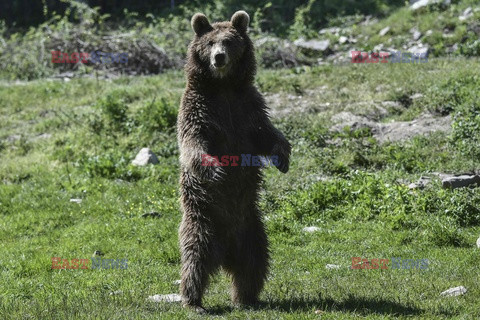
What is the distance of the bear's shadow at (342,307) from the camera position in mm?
6290

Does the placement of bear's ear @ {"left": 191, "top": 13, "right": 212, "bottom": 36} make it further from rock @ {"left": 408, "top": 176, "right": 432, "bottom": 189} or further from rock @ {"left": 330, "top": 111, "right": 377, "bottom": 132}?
rock @ {"left": 330, "top": 111, "right": 377, "bottom": 132}

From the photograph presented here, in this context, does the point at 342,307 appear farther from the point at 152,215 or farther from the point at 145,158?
the point at 145,158

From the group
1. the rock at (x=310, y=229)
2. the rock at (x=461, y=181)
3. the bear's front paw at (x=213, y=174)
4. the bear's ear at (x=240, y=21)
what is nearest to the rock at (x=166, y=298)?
the bear's front paw at (x=213, y=174)

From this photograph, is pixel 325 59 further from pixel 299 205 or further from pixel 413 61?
pixel 299 205

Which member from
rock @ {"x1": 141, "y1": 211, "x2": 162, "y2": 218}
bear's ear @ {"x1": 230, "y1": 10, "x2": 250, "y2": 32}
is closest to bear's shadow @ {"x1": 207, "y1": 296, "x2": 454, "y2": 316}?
bear's ear @ {"x1": 230, "y1": 10, "x2": 250, "y2": 32}

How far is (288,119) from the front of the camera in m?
13.8

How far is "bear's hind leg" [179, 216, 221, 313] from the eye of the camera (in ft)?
21.6

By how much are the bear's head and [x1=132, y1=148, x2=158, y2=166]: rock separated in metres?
6.06

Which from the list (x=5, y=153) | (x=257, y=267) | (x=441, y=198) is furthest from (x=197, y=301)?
(x=5, y=153)

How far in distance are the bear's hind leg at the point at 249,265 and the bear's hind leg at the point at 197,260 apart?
271 millimetres

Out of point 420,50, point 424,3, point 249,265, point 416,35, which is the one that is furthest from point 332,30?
point 249,265

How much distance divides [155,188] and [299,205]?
265cm

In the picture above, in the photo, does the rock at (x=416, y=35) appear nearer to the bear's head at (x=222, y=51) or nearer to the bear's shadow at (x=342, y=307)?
the bear's head at (x=222, y=51)

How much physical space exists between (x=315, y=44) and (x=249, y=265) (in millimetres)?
13995
